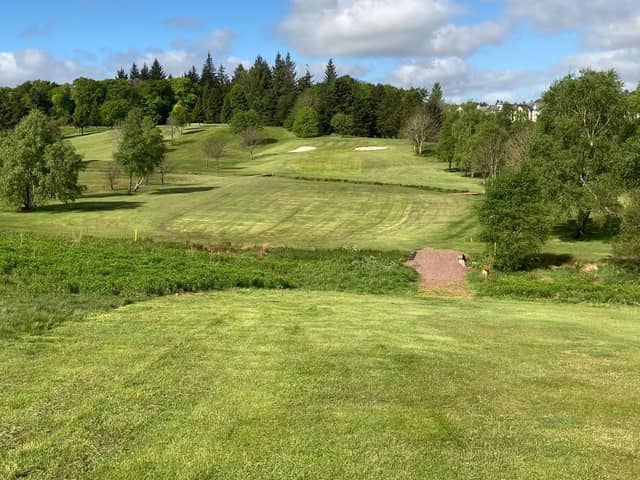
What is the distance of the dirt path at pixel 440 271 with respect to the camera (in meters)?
28.8

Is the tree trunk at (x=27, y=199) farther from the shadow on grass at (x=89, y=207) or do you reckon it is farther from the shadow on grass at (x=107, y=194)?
the shadow on grass at (x=107, y=194)

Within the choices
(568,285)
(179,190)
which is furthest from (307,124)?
(568,285)

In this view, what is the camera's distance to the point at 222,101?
539 ft

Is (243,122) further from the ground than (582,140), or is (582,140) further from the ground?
(243,122)

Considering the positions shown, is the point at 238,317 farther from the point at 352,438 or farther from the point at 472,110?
the point at 472,110

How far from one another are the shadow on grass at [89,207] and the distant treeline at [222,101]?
7621cm

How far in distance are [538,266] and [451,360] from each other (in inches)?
945

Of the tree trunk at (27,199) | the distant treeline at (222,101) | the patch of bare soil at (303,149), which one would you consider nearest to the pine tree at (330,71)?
the distant treeline at (222,101)

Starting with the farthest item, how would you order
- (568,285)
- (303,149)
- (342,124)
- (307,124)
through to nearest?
(342,124) → (307,124) → (303,149) → (568,285)

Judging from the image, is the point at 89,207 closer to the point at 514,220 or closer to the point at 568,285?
the point at 514,220

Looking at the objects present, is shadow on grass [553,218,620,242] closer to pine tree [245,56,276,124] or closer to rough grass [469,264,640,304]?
rough grass [469,264,640,304]

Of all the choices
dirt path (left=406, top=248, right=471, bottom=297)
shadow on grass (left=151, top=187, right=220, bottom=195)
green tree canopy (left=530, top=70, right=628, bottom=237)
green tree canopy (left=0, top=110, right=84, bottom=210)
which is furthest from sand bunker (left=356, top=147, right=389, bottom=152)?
dirt path (left=406, top=248, right=471, bottom=297)

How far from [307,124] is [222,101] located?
43.6 m

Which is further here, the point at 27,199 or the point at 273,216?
the point at 27,199
